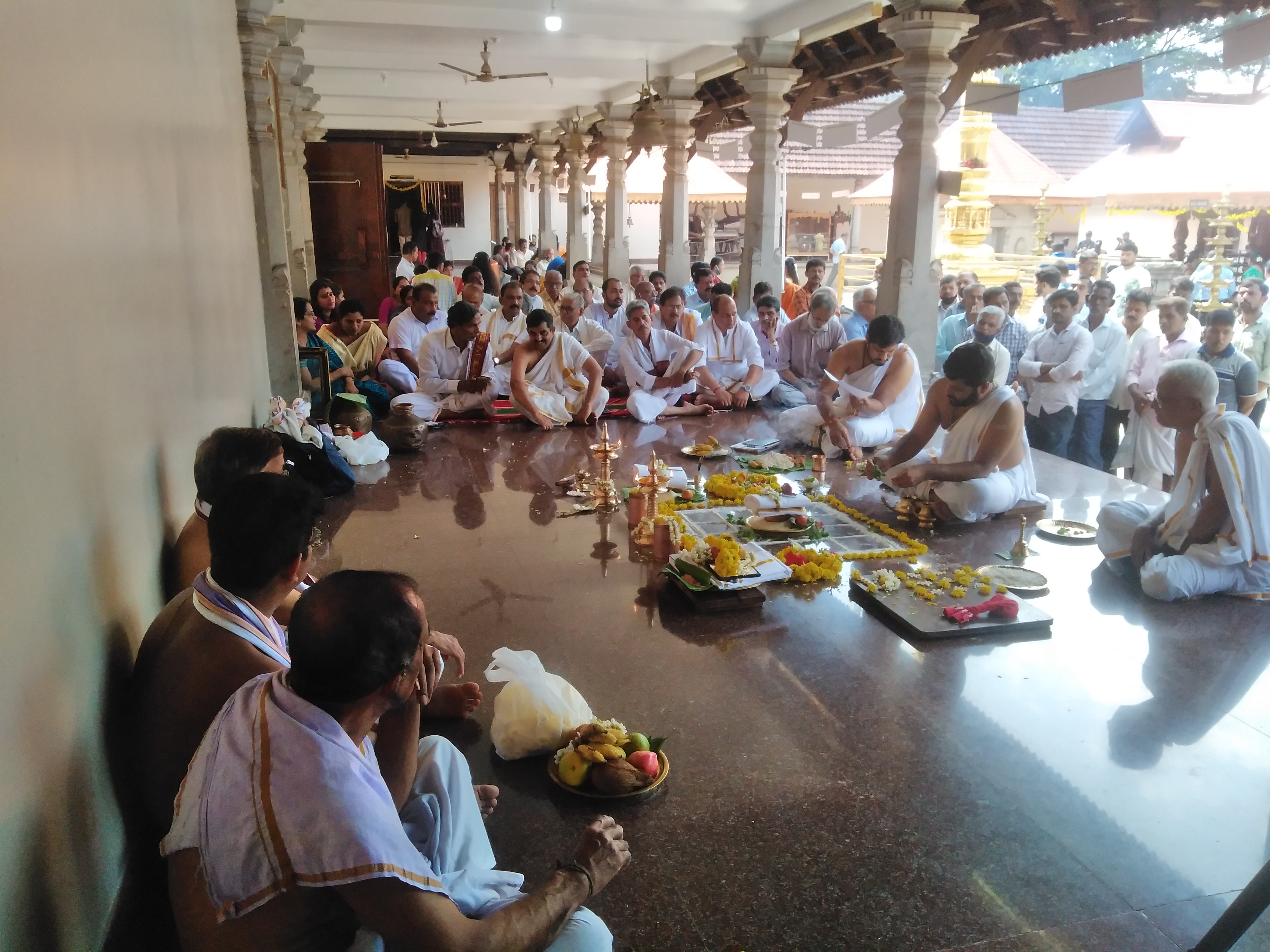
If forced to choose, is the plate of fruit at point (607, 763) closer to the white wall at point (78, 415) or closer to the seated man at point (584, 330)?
the white wall at point (78, 415)

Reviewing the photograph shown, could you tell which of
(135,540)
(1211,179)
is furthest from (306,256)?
(1211,179)

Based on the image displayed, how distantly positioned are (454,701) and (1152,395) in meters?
6.39

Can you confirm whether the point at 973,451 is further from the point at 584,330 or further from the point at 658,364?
the point at 584,330

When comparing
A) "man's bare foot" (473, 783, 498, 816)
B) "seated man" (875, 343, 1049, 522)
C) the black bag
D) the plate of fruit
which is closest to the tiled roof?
"seated man" (875, 343, 1049, 522)

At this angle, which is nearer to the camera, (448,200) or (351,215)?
(351,215)

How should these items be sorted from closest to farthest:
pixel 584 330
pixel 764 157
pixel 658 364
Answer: pixel 658 364 → pixel 584 330 → pixel 764 157

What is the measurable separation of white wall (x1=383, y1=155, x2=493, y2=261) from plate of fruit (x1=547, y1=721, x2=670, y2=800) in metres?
25.1

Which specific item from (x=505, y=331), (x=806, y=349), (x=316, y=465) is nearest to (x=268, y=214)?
(x=505, y=331)

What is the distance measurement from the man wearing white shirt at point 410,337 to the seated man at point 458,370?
16 centimetres

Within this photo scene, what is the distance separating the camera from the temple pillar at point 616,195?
1474 centimetres

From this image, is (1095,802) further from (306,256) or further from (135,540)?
(306,256)

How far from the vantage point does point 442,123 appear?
16.0m

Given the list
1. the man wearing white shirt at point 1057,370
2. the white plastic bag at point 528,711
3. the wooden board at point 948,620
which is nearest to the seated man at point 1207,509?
the wooden board at point 948,620

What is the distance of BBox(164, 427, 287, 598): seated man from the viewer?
3.06 m
